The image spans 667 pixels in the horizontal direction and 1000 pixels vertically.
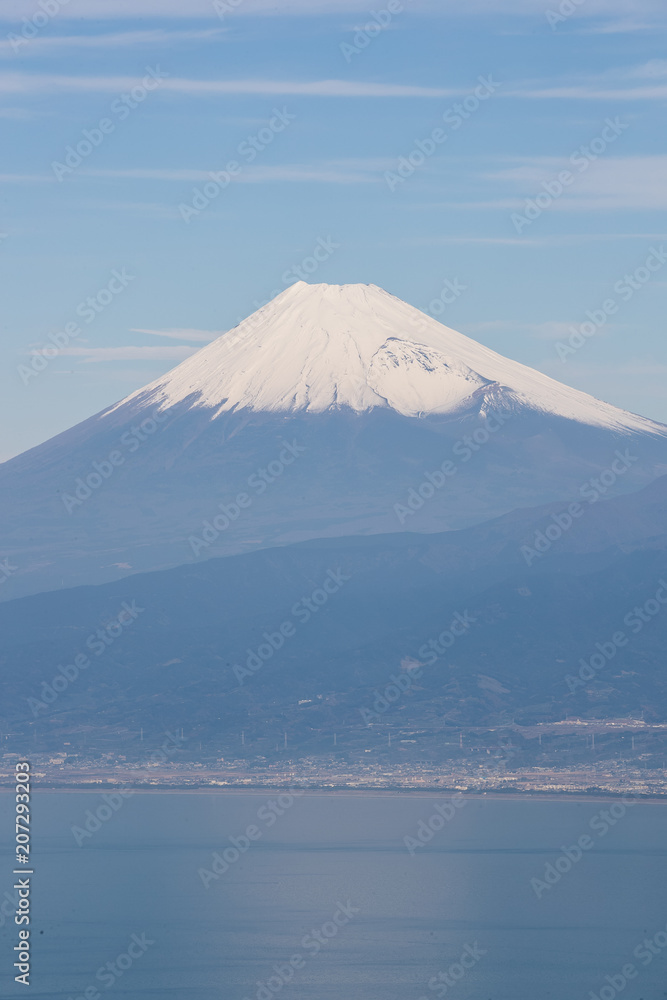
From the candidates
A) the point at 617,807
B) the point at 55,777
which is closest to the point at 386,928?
the point at 617,807

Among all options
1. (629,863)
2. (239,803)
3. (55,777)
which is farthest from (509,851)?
(55,777)

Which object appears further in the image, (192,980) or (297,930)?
(297,930)

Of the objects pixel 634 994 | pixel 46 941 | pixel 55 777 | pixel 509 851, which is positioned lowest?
pixel 634 994

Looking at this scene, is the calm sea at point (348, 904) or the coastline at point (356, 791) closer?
the calm sea at point (348, 904)

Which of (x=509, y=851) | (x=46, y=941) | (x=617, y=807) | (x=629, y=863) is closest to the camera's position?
(x=46, y=941)

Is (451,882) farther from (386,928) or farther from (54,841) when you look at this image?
(54,841)

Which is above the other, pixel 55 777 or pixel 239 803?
pixel 55 777

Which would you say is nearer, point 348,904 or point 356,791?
point 348,904

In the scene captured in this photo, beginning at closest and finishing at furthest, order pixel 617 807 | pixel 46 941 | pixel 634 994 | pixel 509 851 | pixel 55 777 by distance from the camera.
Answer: pixel 634 994 → pixel 46 941 → pixel 509 851 → pixel 617 807 → pixel 55 777
